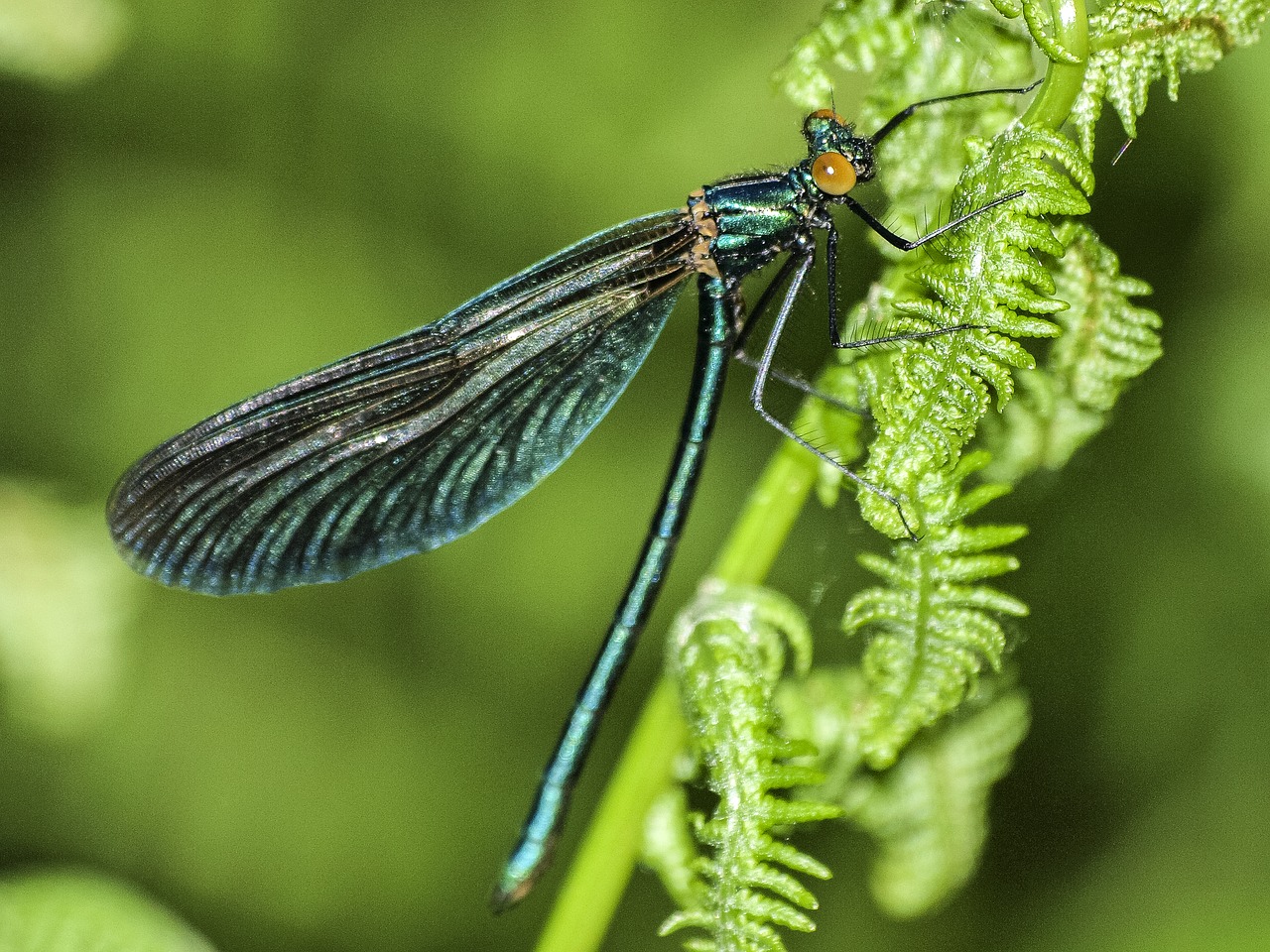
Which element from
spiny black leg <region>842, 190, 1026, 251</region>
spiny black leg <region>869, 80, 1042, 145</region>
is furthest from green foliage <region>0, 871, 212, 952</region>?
spiny black leg <region>869, 80, 1042, 145</region>

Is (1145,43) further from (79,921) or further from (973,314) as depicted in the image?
(79,921)

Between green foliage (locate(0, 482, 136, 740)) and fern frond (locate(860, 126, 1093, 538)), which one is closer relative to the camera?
fern frond (locate(860, 126, 1093, 538))

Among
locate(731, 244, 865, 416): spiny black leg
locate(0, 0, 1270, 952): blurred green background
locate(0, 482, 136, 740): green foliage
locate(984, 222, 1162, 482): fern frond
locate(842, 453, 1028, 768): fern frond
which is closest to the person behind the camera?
locate(842, 453, 1028, 768): fern frond

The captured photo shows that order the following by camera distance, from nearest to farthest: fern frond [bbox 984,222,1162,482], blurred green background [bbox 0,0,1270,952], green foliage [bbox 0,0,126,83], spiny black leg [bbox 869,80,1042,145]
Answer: fern frond [bbox 984,222,1162,482]
spiny black leg [bbox 869,80,1042,145]
green foliage [bbox 0,0,126,83]
blurred green background [bbox 0,0,1270,952]

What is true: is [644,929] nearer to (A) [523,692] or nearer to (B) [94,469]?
(A) [523,692]

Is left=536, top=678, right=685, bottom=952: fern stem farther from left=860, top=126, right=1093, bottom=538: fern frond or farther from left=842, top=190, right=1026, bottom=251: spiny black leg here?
left=842, top=190, right=1026, bottom=251: spiny black leg

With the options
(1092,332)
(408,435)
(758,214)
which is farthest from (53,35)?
(1092,332)
